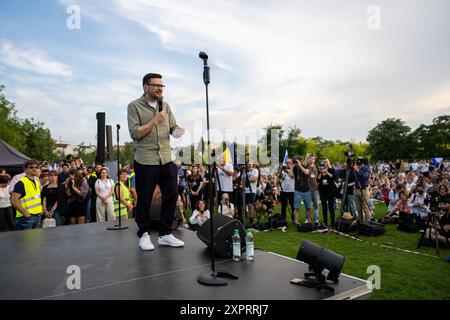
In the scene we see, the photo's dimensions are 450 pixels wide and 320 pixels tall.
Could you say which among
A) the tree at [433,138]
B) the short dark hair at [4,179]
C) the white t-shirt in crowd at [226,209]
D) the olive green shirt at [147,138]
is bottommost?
the white t-shirt in crowd at [226,209]

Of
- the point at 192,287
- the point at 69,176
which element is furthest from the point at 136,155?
the point at 69,176

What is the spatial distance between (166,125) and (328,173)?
Answer: 5692mm

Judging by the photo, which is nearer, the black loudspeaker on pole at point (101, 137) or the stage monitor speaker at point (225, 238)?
the stage monitor speaker at point (225, 238)

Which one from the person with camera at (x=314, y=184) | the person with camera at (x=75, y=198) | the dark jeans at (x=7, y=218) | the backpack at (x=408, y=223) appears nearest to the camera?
the dark jeans at (x=7, y=218)

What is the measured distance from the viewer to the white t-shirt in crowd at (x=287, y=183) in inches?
330

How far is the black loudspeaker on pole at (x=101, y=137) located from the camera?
29.5 ft

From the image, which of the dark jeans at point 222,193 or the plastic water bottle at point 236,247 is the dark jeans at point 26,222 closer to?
the dark jeans at point 222,193

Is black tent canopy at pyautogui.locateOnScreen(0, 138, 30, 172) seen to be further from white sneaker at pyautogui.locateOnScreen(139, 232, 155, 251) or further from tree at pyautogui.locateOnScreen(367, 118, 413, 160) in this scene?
tree at pyautogui.locateOnScreen(367, 118, 413, 160)

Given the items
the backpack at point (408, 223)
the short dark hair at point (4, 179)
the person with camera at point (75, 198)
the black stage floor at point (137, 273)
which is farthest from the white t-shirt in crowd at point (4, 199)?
the backpack at point (408, 223)

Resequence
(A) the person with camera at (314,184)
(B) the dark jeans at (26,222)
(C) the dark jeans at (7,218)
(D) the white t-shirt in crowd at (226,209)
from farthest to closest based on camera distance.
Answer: (A) the person with camera at (314,184) < (D) the white t-shirt in crowd at (226,209) < (C) the dark jeans at (7,218) < (B) the dark jeans at (26,222)

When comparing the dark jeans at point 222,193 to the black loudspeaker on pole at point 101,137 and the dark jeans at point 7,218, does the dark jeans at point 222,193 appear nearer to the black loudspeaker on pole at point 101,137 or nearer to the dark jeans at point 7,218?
the black loudspeaker on pole at point 101,137

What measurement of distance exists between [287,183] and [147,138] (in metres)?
5.91

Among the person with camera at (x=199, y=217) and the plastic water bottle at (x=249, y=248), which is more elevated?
the plastic water bottle at (x=249, y=248)

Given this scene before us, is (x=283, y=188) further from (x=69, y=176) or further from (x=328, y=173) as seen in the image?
(x=69, y=176)
